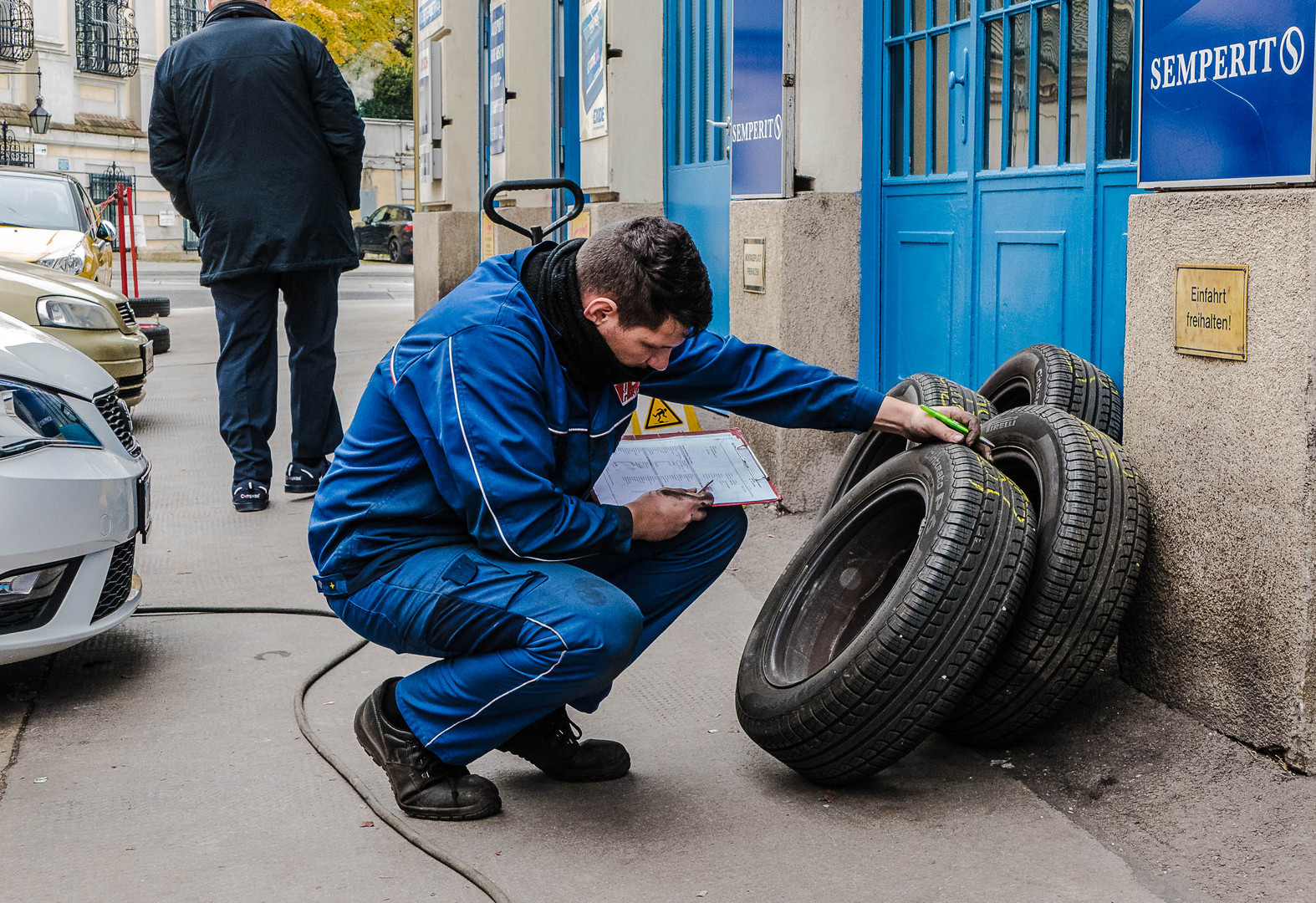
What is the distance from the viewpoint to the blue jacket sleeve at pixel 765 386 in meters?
3.22

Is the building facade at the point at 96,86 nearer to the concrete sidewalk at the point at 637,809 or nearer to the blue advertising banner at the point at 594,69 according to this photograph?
the blue advertising banner at the point at 594,69

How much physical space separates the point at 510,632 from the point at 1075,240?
2.62m

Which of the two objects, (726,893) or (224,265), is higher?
(224,265)

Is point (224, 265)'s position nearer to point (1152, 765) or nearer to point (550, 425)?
point (550, 425)

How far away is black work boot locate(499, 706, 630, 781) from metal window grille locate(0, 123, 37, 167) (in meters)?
36.5

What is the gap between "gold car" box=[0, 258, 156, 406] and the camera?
6910 millimetres

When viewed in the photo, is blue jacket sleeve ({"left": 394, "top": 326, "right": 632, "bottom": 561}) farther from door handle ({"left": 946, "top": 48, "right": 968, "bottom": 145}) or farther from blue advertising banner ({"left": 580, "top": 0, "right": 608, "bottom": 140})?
blue advertising banner ({"left": 580, "top": 0, "right": 608, "bottom": 140})

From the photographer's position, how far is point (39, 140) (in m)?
37.8

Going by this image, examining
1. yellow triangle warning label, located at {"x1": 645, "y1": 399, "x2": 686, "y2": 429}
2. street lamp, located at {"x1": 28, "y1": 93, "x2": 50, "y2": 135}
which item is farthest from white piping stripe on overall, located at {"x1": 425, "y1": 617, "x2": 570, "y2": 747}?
street lamp, located at {"x1": 28, "y1": 93, "x2": 50, "y2": 135}

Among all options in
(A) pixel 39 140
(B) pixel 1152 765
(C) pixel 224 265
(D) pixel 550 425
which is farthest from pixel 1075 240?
(A) pixel 39 140

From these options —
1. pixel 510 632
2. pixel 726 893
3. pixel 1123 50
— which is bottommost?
pixel 726 893

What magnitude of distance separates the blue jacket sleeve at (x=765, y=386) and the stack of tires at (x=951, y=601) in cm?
23

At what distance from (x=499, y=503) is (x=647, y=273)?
21.1 inches

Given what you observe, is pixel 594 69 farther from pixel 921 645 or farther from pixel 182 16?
pixel 182 16
